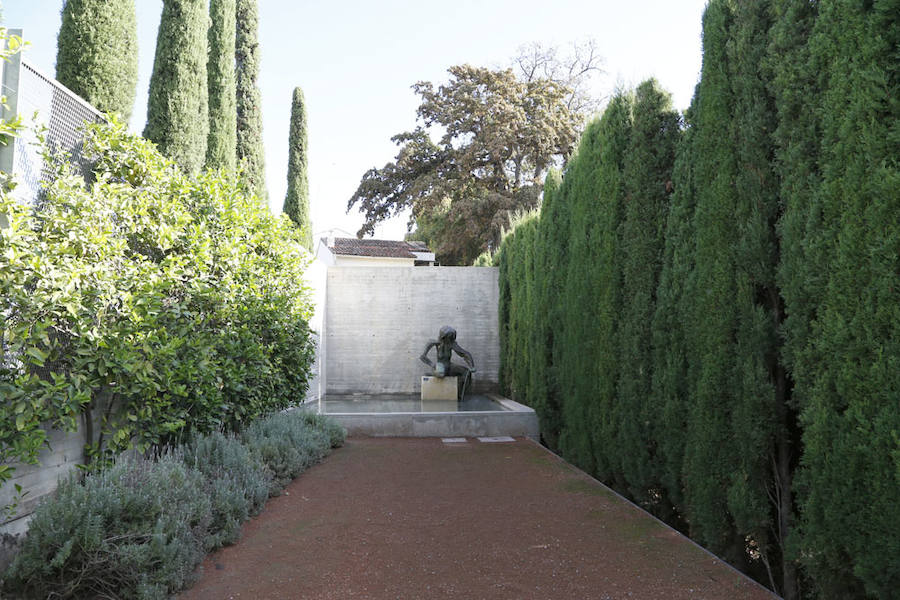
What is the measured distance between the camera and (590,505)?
15.9 ft

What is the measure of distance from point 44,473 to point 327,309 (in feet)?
28.1

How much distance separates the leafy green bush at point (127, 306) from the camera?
3.13m

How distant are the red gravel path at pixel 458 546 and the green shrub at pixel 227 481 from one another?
11 cm

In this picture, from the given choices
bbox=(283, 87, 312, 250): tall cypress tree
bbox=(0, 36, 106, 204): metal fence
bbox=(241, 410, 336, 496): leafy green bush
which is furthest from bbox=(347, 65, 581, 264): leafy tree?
bbox=(0, 36, 106, 204): metal fence

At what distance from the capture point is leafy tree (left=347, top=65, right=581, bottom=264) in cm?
2048

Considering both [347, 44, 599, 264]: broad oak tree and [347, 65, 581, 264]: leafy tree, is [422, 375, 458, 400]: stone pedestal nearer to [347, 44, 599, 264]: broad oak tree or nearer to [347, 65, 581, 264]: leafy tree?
[347, 44, 599, 264]: broad oak tree

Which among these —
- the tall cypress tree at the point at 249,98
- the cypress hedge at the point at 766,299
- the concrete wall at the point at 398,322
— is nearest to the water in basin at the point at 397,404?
the concrete wall at the point at 398,322

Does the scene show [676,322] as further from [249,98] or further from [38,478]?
[249,98]

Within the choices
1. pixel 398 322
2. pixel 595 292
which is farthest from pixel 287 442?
pixel 398 322

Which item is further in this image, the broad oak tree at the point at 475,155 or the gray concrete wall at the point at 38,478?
the broad oak tree at the point at 475,155

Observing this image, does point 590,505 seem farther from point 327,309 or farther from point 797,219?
point 327,309

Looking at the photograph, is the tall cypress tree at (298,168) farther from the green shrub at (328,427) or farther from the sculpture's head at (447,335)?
the green shrub at (328,427)

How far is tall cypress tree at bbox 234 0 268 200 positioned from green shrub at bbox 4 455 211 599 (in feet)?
32.2

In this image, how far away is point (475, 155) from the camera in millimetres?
20969
